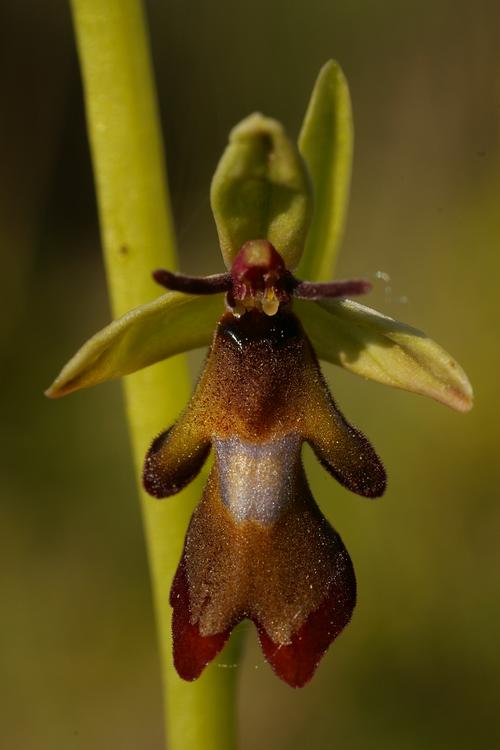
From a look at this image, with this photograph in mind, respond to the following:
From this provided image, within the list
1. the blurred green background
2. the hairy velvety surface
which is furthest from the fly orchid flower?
the blurred green background

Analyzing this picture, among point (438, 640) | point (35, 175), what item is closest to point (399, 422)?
point (438, 640)

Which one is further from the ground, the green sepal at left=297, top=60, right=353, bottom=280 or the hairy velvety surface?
the green sepal at left=297, top=60, right=353, bottom=280

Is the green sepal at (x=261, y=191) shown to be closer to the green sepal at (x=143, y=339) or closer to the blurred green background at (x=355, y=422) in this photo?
the green sepal at (x=143, y=339)

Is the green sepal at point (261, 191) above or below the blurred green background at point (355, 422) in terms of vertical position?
above

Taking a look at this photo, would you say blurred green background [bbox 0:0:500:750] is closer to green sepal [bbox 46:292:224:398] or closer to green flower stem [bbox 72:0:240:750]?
green flower stem [bbox 72:0:240:750]

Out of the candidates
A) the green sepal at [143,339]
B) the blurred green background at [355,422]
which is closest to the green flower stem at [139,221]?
the green sepal at [143,339]

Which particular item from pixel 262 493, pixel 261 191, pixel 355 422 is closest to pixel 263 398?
pixel 262 493
